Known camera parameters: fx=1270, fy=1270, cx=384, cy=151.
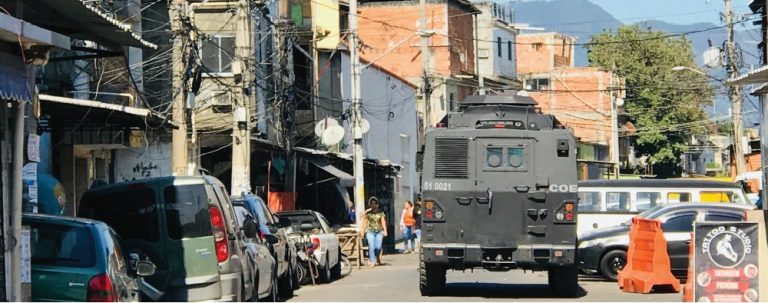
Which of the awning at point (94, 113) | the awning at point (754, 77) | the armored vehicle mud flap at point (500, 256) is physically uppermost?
the awning at point (754, 77)

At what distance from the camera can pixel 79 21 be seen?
45.2 feet

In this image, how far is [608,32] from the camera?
277 feet

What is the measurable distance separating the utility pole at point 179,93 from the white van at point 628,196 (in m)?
12.1

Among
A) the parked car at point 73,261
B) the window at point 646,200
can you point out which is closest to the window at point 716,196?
the window at point 646,200

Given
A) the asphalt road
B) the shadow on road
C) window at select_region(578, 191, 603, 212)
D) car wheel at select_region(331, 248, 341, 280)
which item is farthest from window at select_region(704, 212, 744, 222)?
window at select_region(578, 191, 603, 212)

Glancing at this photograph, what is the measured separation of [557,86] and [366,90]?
32367 mm

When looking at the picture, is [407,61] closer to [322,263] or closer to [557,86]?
[557,86]

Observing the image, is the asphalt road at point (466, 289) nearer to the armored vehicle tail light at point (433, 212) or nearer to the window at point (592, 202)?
the armored vehicle tail light at point (433, 212)

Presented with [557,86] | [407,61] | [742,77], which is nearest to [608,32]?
[557,86]

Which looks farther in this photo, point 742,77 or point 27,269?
point 742,77

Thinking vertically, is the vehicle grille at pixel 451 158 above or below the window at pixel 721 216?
above

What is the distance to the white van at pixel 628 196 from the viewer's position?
31.3 m

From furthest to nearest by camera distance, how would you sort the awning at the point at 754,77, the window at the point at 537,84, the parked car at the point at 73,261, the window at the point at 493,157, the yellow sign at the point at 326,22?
the window at the point at 537,84, the yellow sign at the point at 326,22, the window at the point at 493,157, the awning at the point at 754,77, the parked car at the point at 73,261

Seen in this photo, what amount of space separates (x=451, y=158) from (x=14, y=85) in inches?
406
